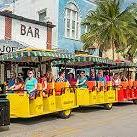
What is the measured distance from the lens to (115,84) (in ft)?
61.8

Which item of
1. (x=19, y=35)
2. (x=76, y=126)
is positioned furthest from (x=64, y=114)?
(x=19, y=35)

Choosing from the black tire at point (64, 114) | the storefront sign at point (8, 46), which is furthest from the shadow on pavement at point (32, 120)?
the storefront sign at point (8, 46)

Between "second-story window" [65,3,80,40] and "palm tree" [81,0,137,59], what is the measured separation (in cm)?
80

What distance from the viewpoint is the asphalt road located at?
10.5 meters

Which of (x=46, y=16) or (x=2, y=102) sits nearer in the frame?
(x=2, y=102)

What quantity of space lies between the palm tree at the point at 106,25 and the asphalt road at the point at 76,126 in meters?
13.5

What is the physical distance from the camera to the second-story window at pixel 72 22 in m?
28.1

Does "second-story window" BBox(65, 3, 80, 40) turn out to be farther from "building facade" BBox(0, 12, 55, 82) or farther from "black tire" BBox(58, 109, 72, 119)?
"black tire" BBox(58, 109, 72, 119)

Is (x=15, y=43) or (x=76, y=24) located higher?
(x=76, y=24)

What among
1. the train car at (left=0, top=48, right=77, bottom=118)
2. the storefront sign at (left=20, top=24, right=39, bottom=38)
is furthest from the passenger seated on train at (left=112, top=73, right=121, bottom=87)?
the storefront sign at (left=20, top=24, right=39, bottom=38)

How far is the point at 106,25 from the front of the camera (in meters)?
28.2

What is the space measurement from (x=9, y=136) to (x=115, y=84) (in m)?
9.69

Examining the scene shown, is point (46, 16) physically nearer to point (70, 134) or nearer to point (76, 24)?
point (76, 24)

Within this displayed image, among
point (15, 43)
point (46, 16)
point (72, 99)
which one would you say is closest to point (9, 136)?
point (72, 99)
